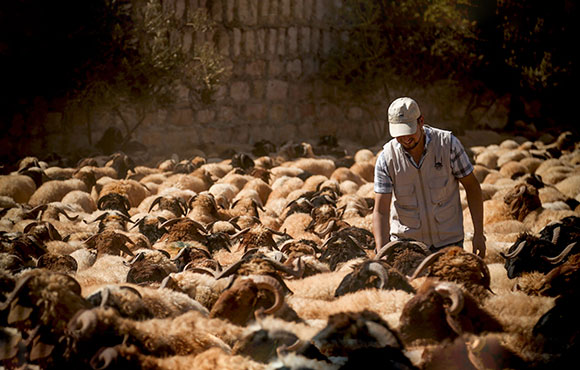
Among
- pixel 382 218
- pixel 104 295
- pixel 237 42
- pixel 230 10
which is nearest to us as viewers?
pixel 104 295

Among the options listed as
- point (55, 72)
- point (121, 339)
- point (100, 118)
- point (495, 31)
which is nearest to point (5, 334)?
point (121, 339)

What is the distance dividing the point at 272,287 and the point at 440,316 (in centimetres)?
Answer: 98

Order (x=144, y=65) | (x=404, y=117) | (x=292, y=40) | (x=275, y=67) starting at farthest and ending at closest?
(x=292, y=40)
(x=275, y=67)
(x=144, y=65)
(x=404, y=117)

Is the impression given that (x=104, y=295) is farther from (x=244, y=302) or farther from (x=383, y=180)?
(x=383, y=180)

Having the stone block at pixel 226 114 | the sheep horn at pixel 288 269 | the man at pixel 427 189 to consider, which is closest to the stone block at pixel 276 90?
the stone block at pixel 226 114

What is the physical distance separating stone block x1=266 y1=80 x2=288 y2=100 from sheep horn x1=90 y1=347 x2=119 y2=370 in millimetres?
16881

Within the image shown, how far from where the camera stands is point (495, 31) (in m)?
22.5

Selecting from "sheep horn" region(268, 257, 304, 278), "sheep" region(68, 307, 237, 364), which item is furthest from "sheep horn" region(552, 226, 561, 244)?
"sheep" region(68, 307, 237, 364)

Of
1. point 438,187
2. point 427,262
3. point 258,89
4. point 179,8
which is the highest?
point 179,8

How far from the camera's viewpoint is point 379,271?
4543 mm

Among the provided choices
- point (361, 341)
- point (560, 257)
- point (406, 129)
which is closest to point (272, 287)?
point (361, 341)

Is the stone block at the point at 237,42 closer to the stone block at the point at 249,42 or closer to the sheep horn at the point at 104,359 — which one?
the stone block at the point at 249,42

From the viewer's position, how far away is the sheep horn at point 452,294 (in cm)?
371

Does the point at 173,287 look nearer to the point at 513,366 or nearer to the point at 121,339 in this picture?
the point at 121,339
